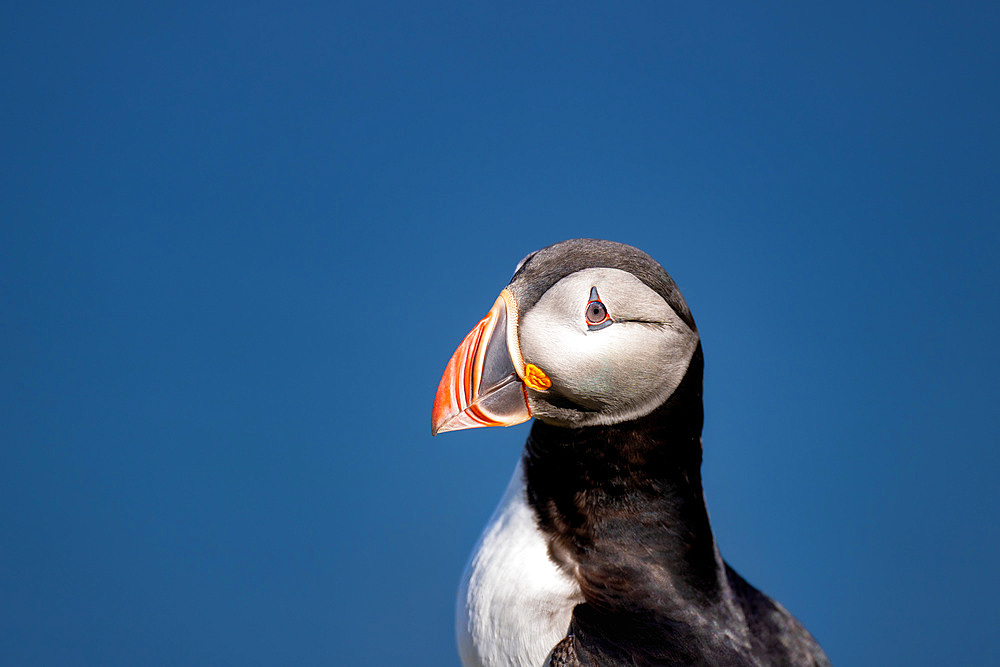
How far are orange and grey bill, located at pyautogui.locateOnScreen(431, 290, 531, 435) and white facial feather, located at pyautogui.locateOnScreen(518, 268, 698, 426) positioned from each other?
27mm

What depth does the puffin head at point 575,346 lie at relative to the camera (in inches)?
62.2

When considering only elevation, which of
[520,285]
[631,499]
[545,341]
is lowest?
[631,499]

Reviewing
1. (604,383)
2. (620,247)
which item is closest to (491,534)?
(604,383)

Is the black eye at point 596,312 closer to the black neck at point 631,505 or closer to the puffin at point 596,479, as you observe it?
the puffin at point 596,479

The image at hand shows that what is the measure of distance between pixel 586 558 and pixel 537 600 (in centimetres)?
12

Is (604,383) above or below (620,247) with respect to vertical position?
below

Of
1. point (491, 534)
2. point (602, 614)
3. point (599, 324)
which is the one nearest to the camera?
point (599, 324)

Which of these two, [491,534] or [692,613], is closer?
[692,613]

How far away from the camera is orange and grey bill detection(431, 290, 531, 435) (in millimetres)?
1614

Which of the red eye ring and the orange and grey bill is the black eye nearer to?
the red eye ring

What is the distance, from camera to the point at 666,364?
64.6 inches

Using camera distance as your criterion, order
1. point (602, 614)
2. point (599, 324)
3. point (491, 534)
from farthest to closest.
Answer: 1. point (491, 534)
2. point (602, 614)
3. point (599, 324)

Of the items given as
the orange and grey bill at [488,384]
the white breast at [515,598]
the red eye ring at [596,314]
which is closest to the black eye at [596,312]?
the red eye ring at [596,314]

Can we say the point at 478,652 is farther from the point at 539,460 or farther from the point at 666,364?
the point at 666,364
